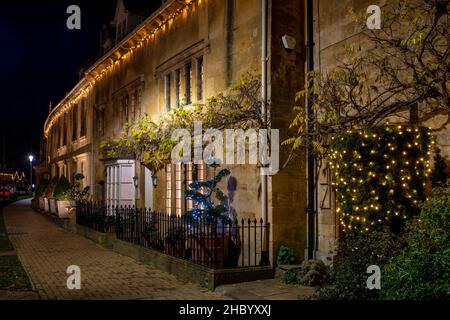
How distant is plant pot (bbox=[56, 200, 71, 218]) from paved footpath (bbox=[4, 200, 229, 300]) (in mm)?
5722

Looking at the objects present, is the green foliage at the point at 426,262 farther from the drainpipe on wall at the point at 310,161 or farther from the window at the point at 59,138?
the window at the point at 59,138

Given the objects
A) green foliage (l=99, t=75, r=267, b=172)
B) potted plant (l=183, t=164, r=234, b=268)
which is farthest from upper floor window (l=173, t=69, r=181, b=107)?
potted plant (l=183, t=164, r=234, b=268)

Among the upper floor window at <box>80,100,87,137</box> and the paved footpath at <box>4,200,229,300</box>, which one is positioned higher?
the upper floor window at <box>80,100,87,137</box>

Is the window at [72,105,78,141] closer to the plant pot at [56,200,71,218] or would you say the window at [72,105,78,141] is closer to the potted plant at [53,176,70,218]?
the potted plant at [53,176,70,218]

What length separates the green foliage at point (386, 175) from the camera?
719cm

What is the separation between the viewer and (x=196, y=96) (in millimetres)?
12766

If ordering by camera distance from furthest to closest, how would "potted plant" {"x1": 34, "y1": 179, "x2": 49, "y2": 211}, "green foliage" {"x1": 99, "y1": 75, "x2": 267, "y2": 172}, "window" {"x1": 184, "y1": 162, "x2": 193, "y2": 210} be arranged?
"potted plant" {"x1": 34, "y1": 179, "x2": 49, "y2": 211} < "window" {"x1": 184, "y1": 162, "x2": 193, "y2": 210} < "green foliage" {"x1": 99, "y1": 75, "x2": 267, "y2": 172}

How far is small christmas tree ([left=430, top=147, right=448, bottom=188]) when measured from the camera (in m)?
7.44

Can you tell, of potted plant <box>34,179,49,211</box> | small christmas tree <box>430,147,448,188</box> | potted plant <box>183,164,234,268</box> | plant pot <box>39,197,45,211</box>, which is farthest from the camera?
potted plant <box>34,179,49,211</box>

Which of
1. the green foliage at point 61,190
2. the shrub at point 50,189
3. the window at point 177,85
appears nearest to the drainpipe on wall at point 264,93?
the window at point 177,85

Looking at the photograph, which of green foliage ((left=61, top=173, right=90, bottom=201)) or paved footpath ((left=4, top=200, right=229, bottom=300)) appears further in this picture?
green foliage ((left=61, top=173, right=90, bottom=201))

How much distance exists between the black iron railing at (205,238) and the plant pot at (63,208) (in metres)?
9.75

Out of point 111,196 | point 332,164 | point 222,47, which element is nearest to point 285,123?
point 332,164
